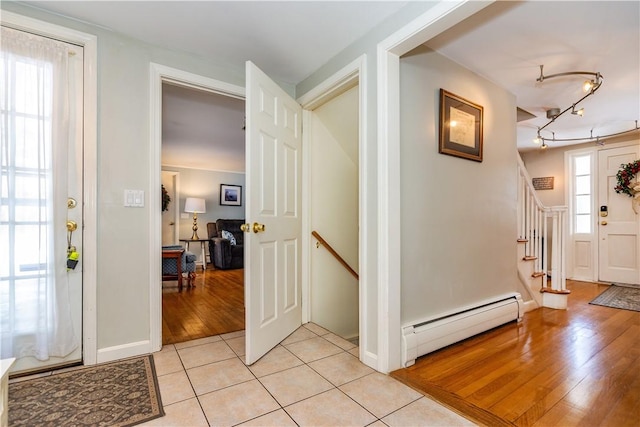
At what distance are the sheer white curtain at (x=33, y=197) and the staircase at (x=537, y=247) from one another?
3803 mm

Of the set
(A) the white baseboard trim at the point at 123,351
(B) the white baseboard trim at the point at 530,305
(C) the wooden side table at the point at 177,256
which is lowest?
(B) the white baseboard trim at the point at 530,305

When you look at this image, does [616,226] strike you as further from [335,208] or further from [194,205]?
[194,205]

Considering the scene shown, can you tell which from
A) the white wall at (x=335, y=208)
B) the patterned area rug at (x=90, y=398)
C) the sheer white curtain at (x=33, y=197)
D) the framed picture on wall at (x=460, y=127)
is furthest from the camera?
the white wall at (x=335, y=208)

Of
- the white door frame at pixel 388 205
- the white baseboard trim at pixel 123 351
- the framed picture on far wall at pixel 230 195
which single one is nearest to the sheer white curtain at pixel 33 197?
the white baseboard trim at pixel 123 351

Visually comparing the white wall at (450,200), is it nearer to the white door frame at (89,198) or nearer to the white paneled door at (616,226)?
the white door frame at (89,198)

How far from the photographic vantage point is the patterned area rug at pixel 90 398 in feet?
4.60

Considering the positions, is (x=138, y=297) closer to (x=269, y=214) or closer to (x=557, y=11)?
(x=269, y=214)

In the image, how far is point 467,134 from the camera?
8.09ft

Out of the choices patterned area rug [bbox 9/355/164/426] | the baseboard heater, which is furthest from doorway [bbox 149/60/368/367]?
patterned area rug [bbox 9/355/164/426]

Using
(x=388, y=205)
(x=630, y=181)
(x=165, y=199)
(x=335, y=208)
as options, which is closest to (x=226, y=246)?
(x=165, y=199)

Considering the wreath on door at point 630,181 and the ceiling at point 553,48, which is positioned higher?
the ceiling at point 553,48

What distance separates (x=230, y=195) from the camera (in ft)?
24.0

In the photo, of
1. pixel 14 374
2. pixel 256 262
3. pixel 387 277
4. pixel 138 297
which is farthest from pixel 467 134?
pixel 14 374

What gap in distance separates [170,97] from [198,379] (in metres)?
2.73
